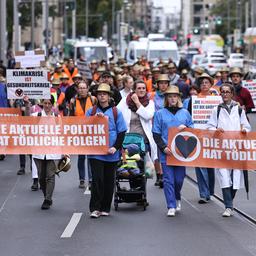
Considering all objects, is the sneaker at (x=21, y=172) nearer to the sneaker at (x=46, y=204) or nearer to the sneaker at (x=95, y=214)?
the sneaker at (x=46, y=204)

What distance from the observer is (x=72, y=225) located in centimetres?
1305

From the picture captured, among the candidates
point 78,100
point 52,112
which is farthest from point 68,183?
point 52,112

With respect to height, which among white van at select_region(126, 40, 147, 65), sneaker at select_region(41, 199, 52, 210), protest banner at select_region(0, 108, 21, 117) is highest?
protest banner at select_region(0, 108, 21, 117)

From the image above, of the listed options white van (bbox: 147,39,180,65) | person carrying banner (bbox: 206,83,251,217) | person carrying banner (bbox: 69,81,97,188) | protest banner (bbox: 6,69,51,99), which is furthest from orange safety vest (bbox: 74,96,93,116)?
white van (bbox: 147,39,180,65)

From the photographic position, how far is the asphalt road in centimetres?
1138

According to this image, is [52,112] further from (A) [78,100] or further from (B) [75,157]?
(B) [75,157]

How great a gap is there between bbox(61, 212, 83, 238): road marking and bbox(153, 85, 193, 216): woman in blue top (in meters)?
1.20

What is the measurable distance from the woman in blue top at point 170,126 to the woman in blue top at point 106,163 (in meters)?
0.48

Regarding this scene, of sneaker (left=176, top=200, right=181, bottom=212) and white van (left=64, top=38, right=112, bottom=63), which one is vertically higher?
white van (left=64, top=38, right=112, bottom=63)

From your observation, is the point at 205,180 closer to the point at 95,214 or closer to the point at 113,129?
the point at 113,129

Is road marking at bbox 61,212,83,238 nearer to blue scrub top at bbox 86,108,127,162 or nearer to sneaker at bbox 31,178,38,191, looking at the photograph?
blue scrub top at bbox 86,108,127,162

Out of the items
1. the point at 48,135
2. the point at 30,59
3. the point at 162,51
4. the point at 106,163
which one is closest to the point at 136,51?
the point at 162,51

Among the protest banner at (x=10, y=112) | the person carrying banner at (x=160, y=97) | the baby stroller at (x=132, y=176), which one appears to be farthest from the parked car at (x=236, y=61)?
the baby stroller at (x=132, y=176)

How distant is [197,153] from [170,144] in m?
0.42
